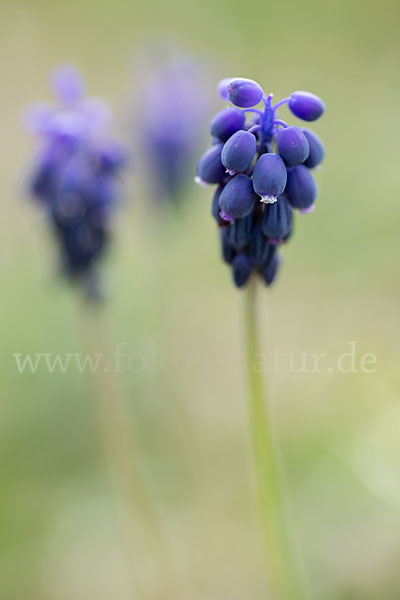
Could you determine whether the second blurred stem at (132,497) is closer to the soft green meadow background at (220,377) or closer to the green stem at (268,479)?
the soft green meadow background at (220,377)

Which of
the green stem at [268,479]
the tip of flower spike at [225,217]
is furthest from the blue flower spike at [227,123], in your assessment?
the green stem at [268,479]

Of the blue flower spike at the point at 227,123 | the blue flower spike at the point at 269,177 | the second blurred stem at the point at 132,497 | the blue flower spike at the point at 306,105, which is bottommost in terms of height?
the second blurred stem at the point at 132,497

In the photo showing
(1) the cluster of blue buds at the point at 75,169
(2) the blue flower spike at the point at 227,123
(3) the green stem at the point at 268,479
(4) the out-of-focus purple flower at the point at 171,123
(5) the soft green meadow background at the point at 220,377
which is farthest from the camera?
(4) the out-of-focus purple flower at the point at 171,123

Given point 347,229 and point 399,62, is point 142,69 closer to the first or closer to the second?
point 347,229

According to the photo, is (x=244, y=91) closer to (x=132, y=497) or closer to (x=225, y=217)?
(x=225, y=217)

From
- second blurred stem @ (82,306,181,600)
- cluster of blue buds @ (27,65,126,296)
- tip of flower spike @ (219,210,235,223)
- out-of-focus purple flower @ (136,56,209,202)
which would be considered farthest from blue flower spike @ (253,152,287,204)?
out-of-focus purple flower @ (136,56,209,202)

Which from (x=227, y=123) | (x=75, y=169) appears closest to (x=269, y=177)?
(x=227, y=123)
